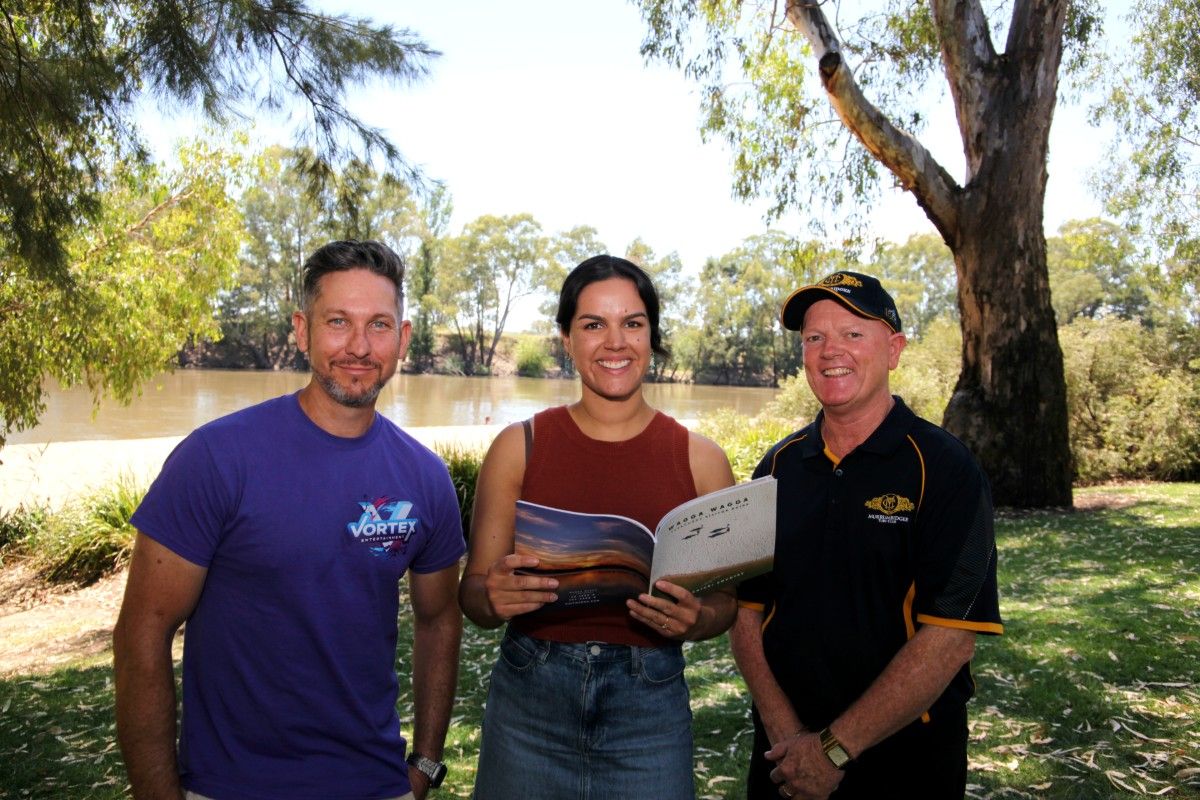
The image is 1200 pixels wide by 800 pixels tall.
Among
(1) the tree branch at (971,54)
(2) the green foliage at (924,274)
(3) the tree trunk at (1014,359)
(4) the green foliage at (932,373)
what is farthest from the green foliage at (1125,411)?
(2) the green foliage at (924,274)

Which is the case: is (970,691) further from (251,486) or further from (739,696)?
Answer: (739,696)

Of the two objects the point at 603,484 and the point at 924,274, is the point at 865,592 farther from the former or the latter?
the point at 924,274

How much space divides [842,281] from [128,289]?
8.74m

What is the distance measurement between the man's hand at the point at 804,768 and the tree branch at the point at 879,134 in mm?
9471

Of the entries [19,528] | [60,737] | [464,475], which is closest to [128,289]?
[19,528]

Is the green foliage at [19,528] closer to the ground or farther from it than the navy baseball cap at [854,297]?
closer to the ground

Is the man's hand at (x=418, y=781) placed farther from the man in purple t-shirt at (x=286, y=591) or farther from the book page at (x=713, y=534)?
→ the book page at (x=713, y=534)

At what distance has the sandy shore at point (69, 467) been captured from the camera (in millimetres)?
11594

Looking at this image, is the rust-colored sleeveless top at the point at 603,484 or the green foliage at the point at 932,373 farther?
the green foliage at the point at 932,373

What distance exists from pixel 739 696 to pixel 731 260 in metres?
61.4

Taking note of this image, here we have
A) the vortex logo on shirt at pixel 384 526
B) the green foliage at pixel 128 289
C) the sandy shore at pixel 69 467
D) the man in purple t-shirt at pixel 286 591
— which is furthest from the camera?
the sandy shore at pixel 69 467

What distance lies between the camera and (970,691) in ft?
7.04

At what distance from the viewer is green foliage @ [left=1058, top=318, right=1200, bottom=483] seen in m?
13.2

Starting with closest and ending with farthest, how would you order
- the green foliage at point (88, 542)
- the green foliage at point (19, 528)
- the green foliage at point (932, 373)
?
the green foliage at point (88, 542) → the green foliage at point (19, 528) → the green foliage at point (932, 373)
